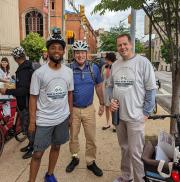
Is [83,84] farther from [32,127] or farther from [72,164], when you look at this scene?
[72,164]

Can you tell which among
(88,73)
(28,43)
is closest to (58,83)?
(88,73)

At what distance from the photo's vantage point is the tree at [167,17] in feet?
16.3

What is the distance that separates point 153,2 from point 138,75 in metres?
2.30

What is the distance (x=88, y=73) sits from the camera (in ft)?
14.5

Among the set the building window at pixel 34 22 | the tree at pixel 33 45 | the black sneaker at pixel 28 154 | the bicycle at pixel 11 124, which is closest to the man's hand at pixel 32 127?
the bicycle at pixel 11 124

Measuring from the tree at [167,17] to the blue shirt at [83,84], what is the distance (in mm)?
1288

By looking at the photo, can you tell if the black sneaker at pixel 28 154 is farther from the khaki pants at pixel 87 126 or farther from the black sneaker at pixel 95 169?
the black sneaker at pixel 95 169

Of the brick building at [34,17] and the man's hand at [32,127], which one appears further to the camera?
the brick building at [34,17]

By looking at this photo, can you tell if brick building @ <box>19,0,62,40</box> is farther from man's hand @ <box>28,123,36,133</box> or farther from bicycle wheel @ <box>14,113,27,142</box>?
man's hand @ <box>28,123,36,133</box>

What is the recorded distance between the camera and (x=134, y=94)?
141 inches

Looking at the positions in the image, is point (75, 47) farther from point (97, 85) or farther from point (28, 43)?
point (28, 43)

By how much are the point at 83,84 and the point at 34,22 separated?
51867mm

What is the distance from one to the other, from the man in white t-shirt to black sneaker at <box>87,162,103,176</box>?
111 cm

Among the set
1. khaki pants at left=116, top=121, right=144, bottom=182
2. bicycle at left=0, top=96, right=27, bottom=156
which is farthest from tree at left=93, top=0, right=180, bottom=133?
bicycle at left=0, top=96, right=27, bottom=156
